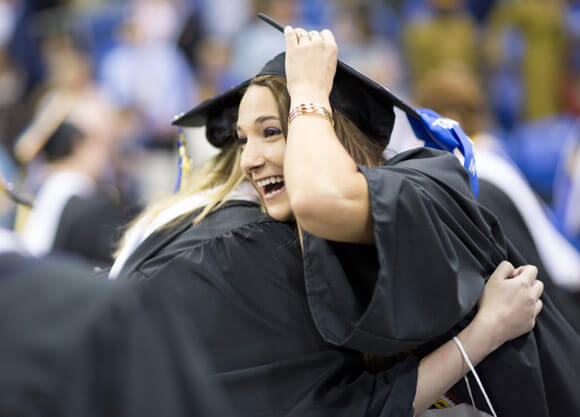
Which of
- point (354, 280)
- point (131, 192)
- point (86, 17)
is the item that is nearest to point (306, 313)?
point (354, 280)

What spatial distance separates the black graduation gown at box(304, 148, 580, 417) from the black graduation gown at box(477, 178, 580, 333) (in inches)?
12.4

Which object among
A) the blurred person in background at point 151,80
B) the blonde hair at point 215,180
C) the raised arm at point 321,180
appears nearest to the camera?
the raised arm at point 321,180

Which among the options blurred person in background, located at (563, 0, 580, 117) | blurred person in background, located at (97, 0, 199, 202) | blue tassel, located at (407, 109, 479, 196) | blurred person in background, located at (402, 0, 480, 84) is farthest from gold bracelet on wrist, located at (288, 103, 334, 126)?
blurred person in background, located at (563, 0, 580, 117)

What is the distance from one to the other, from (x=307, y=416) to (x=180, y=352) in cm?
108

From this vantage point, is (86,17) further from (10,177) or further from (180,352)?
(180,352)

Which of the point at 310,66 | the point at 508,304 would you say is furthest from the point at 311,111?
the point at 508,304

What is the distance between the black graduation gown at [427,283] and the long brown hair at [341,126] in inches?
6.2

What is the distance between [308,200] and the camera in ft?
6.50

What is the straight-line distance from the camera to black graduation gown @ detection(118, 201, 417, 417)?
7.40 ft

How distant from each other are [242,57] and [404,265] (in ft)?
20.3

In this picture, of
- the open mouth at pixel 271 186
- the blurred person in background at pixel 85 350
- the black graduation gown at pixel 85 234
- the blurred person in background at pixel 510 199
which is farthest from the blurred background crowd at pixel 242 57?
the blurred person in background at pixel 85 350

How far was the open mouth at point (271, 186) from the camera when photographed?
248 cm

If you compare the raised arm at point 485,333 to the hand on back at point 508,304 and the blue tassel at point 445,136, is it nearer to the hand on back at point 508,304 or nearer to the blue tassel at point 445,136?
the hand on back at point 508,304

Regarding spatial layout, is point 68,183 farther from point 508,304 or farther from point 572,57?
point 572,57
